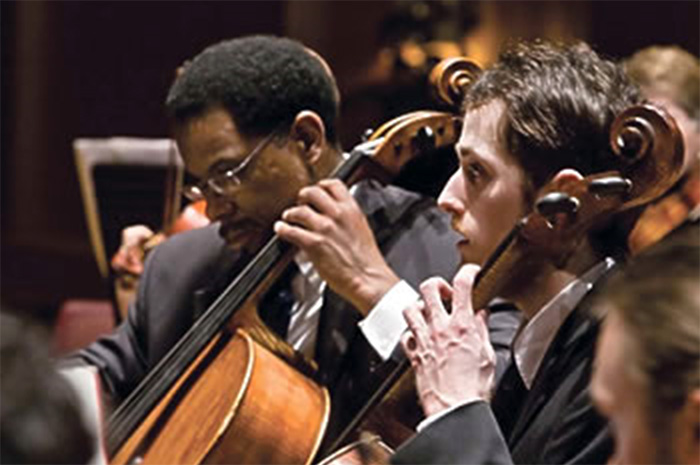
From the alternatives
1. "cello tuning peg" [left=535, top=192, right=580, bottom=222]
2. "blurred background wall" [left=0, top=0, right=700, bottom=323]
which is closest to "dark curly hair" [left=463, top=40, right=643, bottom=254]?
"cello tuning peg" [left=535, top=192, right=580, bottom=222]

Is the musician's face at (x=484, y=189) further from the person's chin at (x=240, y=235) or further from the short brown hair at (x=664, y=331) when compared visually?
the short brown hair at (x=664, y=331)

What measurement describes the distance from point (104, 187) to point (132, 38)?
1.72 metres

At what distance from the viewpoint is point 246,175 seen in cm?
240

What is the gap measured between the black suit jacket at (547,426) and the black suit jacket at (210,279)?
45 centimetres

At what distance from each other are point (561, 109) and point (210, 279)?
89 cm

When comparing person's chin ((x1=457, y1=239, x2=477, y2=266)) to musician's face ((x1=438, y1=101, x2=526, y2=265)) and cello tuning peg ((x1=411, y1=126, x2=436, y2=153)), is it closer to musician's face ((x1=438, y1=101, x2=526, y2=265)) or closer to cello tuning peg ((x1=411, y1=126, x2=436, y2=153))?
musician's face ((x1=438, y1=101, x2=526, y2=265))

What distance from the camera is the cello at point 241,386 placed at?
6.72 ft

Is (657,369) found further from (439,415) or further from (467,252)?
(467,252)

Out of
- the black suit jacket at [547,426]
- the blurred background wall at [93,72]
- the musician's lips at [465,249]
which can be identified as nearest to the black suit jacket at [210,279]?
the musician's lips at [465,249]

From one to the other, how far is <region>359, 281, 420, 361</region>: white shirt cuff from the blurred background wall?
2512 millimetres

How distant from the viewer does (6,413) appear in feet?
3.14

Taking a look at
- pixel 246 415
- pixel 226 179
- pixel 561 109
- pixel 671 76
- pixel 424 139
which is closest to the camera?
pixel 561 109

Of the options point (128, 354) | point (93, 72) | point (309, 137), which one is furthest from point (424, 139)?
point (93, 72)

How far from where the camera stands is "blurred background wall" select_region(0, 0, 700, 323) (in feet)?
15.3
